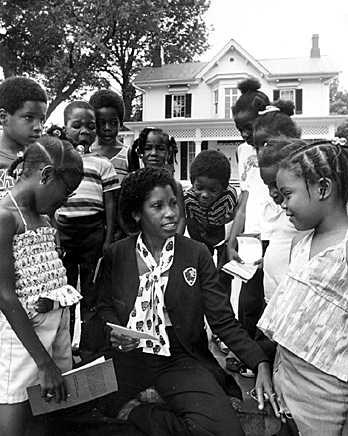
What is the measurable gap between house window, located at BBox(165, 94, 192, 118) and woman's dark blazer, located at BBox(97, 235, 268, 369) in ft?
91.1

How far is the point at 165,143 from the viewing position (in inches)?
165

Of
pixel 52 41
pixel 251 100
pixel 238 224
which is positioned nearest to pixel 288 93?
pixel 52 41

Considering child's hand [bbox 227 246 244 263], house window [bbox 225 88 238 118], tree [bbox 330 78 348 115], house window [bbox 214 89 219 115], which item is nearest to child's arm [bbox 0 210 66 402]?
child's hand [bbox 227 246 244 263]

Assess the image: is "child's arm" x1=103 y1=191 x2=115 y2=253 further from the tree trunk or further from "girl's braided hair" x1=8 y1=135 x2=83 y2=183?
the tree trunk

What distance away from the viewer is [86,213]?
3689 millimetres

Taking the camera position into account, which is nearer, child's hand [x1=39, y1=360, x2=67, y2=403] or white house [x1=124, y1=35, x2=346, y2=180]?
child's hand [x1=39, y1=360, x2=67, y2=403]

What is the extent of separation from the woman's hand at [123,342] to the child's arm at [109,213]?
1094 mm

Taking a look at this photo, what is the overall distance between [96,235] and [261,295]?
1.17m

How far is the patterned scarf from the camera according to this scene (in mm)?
2824

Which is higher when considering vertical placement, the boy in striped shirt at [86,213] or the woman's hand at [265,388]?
the boy in striped shirt at [86,213]

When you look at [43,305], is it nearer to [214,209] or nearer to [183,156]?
[214,209]

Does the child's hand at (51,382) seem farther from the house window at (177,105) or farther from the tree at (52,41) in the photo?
the house window at (177,105)

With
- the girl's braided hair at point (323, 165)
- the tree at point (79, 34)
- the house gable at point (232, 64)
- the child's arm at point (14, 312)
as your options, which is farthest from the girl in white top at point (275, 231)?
the house gable at point (232, 64)

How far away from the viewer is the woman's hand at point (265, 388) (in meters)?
2.39
